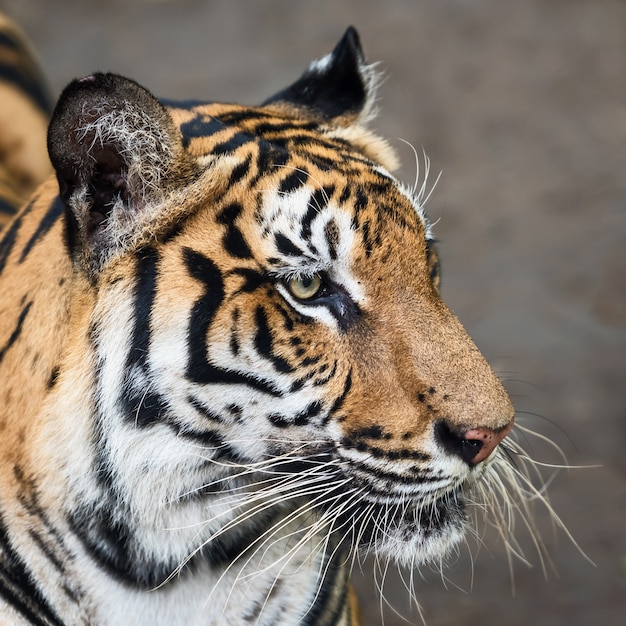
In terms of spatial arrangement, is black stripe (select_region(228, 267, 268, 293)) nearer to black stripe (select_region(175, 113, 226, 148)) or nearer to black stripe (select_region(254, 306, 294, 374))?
black stripe (select_region(254, 306, 294, 374))

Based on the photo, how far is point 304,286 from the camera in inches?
58.7

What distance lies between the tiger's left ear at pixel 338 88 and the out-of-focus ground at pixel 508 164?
24.2 inches

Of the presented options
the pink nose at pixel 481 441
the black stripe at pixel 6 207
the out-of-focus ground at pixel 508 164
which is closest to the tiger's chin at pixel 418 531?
the pink nose at pixel 481 441

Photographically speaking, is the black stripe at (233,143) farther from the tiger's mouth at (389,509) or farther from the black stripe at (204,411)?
the tiger's mouth at (389,509)

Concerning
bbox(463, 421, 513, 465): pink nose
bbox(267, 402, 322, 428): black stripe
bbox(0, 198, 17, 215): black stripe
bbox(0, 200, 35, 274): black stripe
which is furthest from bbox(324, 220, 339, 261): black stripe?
bbox(0, 198, 17, 215): black stripe

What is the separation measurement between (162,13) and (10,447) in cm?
511

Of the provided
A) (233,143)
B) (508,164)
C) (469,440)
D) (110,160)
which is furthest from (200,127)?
(508,164)

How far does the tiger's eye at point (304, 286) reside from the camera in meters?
1.48

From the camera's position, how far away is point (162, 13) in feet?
20.1

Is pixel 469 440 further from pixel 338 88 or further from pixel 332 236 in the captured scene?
pixel 338 88

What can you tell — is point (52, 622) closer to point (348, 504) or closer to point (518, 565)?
point (348, 504)

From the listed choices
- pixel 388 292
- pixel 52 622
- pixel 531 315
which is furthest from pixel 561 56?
pixel 52 622

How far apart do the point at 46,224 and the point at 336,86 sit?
680mm

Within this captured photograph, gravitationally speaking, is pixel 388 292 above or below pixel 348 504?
above
